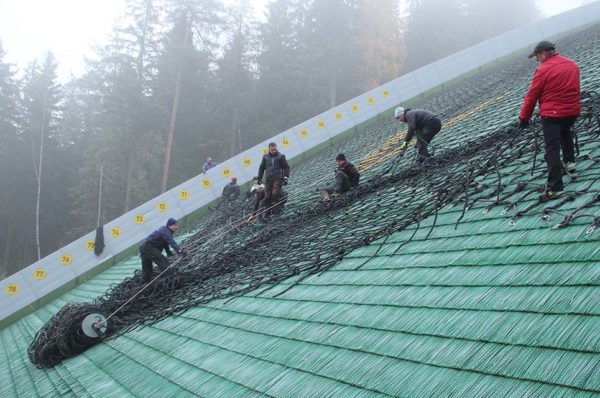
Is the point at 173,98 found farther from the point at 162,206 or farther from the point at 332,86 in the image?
the point at 162,206

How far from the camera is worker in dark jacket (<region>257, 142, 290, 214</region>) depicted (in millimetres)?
7645

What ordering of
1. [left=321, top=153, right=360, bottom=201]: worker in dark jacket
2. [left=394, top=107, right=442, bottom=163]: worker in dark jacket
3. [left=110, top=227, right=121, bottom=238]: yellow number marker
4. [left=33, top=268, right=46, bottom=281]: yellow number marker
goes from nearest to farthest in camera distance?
[left=394, top=107, right=442, bottom=163]: worker in dark jacket → [left=321, top=153, right=360, bottom=201]: worker in dark jacket → [left=33, top=268, right=46, bottom=281]: yellow number marker → [left=110, top=227, right=121, bottom=238]: yellow number marker

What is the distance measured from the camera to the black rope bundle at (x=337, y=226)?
403cm

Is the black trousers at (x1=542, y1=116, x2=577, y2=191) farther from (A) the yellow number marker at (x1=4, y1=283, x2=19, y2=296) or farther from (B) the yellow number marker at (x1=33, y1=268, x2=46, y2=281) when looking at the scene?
(A) the yellow number marker at (x1=4, y1=283, x2=19, y2=296)

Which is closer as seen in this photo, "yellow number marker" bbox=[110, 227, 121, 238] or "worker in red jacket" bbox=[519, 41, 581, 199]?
"worker in red jacket" bbox=[519, 41, 581, 199]

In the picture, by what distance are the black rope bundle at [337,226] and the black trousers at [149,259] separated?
132 millimetres

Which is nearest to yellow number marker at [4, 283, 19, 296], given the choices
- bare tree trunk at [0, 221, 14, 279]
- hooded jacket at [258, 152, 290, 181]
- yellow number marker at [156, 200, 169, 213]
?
yellow number marker at [156, 200, 169, 213]

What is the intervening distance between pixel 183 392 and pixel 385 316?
1387 mm

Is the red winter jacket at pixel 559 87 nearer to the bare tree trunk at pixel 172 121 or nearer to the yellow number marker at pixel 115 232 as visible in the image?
the yellow number marker at pixel 115 232

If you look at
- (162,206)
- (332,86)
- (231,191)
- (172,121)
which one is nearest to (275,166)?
(231,191)

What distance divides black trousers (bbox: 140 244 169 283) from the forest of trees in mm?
21009

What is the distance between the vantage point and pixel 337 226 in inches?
220

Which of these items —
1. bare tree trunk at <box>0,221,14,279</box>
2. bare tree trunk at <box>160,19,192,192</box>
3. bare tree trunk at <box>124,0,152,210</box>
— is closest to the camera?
bare tree trunk at <box>160,19,192,192</box>

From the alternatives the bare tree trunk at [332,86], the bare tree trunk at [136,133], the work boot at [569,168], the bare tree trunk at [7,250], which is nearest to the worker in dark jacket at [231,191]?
the work boot at [569,168]
